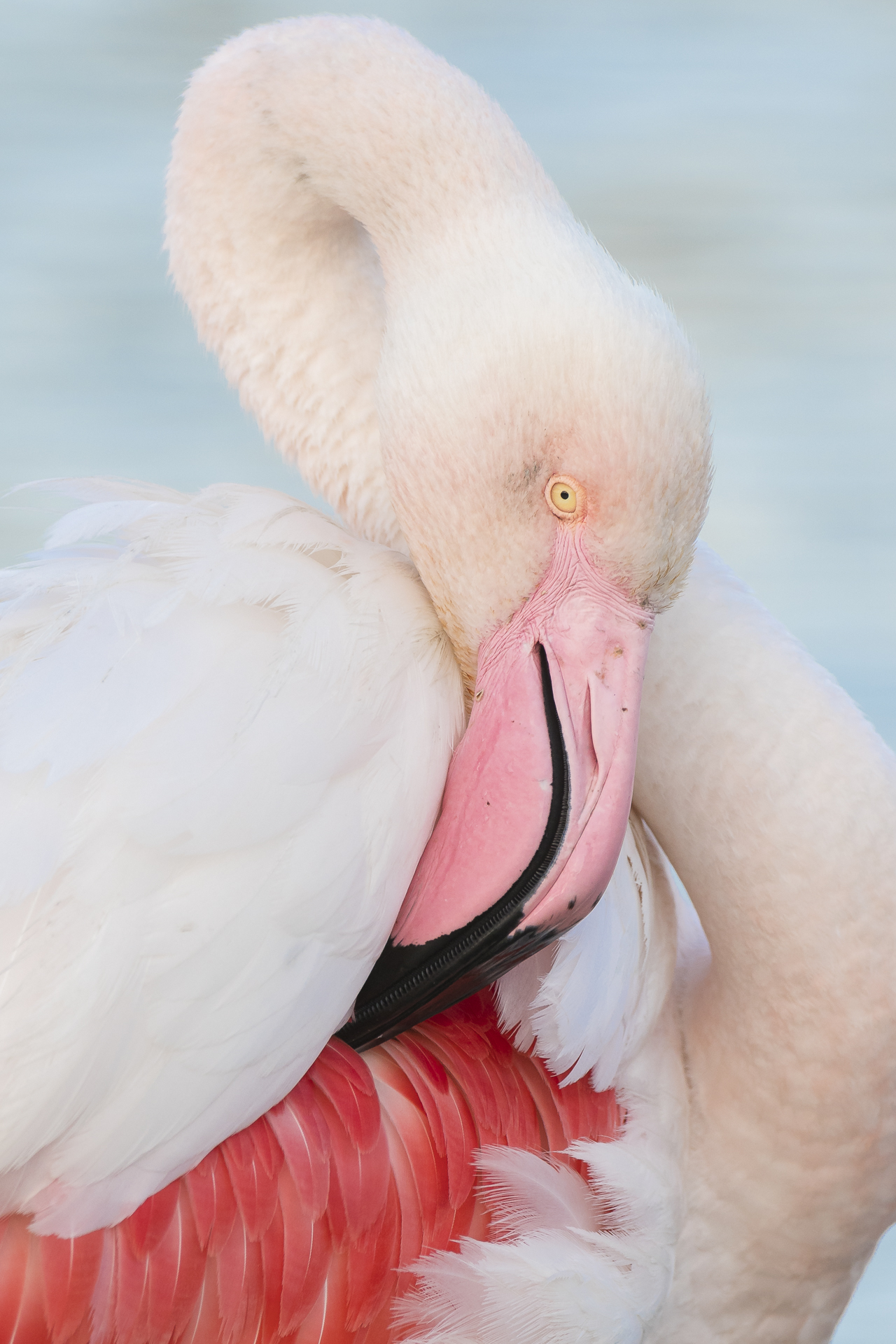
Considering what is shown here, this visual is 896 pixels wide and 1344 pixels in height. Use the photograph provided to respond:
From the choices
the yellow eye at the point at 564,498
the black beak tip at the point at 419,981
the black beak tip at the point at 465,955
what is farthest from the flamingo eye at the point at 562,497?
the black beak tip at the point at 419,981

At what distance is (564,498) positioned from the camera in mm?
1518

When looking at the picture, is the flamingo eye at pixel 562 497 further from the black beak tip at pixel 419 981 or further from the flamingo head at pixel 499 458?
the black beak tip at pixel 419 981

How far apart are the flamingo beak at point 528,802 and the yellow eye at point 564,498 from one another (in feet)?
0.08

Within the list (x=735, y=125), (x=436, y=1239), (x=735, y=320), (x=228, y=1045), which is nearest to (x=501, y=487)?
(x=228, y=1045)

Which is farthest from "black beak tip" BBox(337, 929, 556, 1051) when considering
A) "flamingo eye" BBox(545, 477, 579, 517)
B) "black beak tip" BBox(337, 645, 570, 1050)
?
"flamingo eye" BBox(545, 477, 579, 517)

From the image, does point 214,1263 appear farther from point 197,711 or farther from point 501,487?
point 501,487

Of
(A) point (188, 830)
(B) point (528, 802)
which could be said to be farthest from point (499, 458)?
(A) point (188, 830)

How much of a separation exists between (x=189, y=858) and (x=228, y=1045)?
0.16 m

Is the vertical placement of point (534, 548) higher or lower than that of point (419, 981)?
higher

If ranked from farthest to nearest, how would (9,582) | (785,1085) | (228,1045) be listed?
(785,1085) < (9,582) < (228,1045)

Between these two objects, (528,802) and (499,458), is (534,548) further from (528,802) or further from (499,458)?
(528,802)

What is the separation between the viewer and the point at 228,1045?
137 centimetres

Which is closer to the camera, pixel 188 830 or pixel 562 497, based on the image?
pixel 188 830

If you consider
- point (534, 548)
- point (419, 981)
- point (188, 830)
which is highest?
point (534, 548)
